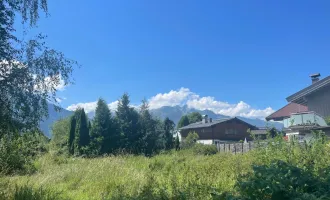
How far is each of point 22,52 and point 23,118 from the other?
127cm

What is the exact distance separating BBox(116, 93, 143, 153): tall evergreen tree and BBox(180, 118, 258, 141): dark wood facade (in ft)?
69.1

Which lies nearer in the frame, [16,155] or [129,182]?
[129,182]

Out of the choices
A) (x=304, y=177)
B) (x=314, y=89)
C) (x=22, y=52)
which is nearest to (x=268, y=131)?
(x=304, y=177)

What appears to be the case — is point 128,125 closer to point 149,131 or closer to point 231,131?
point 149,131

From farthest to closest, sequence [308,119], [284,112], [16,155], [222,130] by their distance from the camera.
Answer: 1. [222,130]
2. [284,112]
3. [308,119]
4. [16,155]

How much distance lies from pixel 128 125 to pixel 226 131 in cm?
2593

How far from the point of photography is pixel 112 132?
29.3m

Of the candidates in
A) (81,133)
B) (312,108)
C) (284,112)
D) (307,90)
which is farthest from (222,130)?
(307,90)

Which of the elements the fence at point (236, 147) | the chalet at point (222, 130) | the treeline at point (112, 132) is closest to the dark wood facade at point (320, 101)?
the fence at point (236, 147)

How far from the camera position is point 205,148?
2242 centimetres

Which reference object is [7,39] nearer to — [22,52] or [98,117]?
[22,52]

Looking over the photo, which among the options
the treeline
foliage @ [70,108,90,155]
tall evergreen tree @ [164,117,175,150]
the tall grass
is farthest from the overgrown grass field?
tall evergreen tree @ [164,117,175,150]

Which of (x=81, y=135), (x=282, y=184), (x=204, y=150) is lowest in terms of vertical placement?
(x=204, y=150)

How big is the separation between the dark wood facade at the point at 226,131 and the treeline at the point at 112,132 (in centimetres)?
1629
